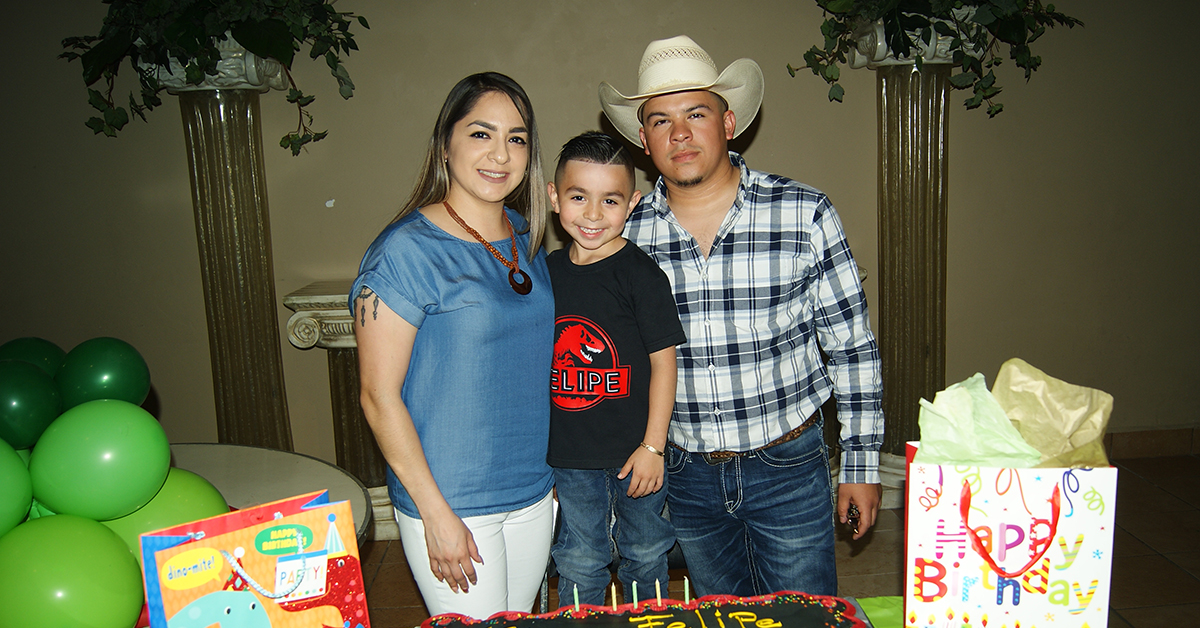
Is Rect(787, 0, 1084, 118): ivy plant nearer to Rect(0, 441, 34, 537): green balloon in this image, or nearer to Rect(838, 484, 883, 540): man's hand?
Rect(838, 484, 883, 540): man's hand

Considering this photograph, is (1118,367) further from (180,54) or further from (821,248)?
(180,54)

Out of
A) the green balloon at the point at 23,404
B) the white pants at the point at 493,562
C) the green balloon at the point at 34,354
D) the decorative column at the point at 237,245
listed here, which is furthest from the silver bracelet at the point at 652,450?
the decorative column at the point at 237,245

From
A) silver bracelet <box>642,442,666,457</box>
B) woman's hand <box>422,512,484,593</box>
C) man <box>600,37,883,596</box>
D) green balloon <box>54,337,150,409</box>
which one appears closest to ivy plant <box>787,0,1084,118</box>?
man <box>600,37,883,596</box>

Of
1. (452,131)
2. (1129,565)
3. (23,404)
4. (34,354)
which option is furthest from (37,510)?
(1129,565)

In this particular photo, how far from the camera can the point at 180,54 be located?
2734mm

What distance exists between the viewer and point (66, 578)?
1094mm

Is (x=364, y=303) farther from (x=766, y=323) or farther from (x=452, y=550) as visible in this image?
Answer: (x=766, y=323)

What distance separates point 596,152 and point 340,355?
1.89m

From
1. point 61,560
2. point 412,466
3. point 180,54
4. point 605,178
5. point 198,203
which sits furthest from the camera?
point 198,203

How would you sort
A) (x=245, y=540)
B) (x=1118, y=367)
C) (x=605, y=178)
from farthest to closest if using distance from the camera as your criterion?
(x=1118, y=367)
(x=605, y=178)
(x=245, y=540)

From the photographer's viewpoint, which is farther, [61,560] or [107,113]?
[107,113]

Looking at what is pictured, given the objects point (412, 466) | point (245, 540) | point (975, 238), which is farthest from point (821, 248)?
point (975, 238)

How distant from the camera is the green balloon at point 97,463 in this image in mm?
1275

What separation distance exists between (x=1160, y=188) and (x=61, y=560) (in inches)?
175
